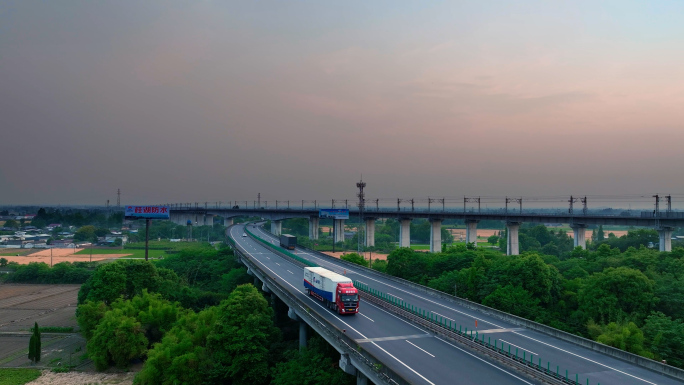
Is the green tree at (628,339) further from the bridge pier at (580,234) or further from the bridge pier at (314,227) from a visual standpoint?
the bridge pier at (314,227)

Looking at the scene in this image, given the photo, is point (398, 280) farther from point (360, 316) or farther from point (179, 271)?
point (179, 271)

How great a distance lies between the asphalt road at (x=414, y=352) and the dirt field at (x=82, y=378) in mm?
25696

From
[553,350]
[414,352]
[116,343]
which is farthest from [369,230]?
[414,352]

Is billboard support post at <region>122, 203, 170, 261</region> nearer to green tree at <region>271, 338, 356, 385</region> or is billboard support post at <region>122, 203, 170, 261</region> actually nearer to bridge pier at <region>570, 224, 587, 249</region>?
green tree at <region>271, 338, 356, 385</region>

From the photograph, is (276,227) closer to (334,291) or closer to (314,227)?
(314,227)

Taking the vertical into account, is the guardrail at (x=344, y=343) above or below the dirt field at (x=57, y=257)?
above

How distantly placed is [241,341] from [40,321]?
183 ft

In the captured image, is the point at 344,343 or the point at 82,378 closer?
the point at 344,343

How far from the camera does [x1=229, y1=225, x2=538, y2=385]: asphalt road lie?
30.8 metres

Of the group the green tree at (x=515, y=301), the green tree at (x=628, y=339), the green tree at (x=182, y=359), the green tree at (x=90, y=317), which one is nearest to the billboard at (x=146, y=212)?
the green tree at (x=90, y=317)

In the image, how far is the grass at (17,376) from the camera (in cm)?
5544

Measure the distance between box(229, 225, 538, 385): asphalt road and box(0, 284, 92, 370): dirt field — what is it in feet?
132

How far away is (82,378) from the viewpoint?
57.5m

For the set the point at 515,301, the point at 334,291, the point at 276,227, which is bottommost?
the point at 515,301
